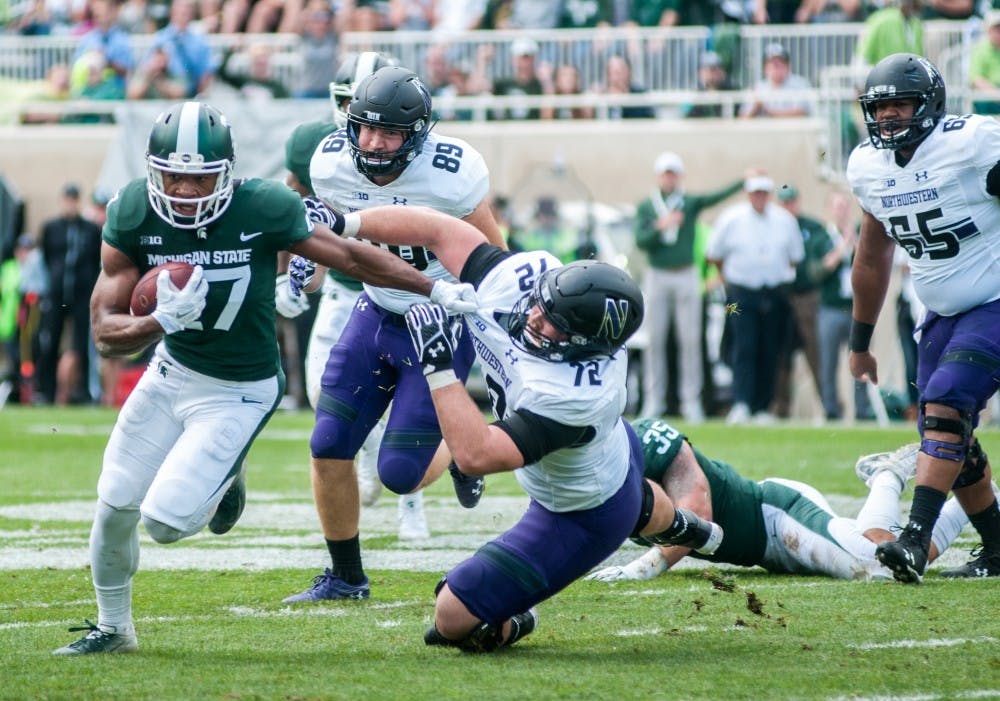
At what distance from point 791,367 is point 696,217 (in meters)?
1.59

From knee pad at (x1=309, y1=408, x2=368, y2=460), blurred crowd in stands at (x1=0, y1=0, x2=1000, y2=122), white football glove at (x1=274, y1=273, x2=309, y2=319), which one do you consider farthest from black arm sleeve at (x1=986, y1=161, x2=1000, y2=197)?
blurred crowd in stands at (x1=0, y1=0, x2=1000, y2=122)

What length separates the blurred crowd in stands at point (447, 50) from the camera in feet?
49.5

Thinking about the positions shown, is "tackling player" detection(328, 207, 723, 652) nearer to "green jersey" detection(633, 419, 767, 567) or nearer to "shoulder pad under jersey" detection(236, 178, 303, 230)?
"shoulder pad under jersey" detection(236, 178, 303, 230)

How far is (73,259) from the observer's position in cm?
1487

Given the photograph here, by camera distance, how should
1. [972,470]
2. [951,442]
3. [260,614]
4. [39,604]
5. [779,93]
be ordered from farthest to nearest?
[779,93]
[972,470]
[951,442]
[39,604]
[260,614]

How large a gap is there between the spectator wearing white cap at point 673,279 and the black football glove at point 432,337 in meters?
8.81

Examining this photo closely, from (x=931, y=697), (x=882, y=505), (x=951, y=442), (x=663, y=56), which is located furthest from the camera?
(x=663, y=56)

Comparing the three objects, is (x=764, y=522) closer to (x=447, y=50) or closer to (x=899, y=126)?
(x=899, y=126)

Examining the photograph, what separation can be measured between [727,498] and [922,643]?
1.36m

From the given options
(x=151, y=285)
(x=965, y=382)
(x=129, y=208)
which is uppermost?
(x=129, y=208)

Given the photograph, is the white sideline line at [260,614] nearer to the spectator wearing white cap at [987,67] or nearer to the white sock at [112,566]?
the white sock at [112,566]

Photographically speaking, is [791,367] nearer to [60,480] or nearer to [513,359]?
[60,480]

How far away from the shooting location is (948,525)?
5945 mm

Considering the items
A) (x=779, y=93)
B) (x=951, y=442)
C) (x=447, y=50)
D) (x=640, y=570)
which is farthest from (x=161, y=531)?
(x=447, y=50)
